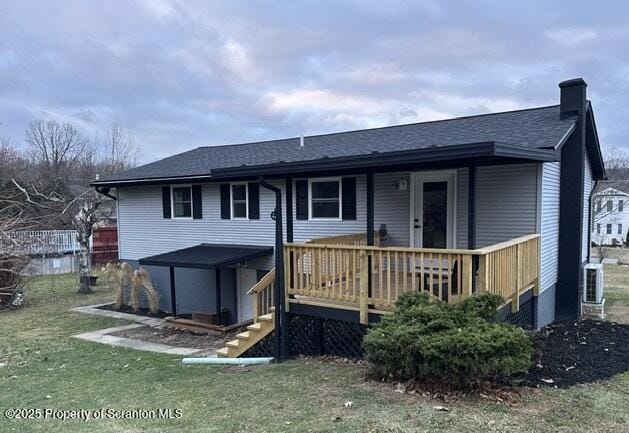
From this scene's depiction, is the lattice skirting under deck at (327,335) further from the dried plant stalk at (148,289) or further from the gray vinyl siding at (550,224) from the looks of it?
the dried plant stalk at (148,289)

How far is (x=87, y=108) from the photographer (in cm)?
4081

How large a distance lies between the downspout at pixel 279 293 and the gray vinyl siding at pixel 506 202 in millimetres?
3837

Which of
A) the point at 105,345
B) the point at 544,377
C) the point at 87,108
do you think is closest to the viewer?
the point at 544,377

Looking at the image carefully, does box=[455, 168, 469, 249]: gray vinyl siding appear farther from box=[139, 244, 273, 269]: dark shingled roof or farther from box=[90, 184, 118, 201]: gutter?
box=[90, 184, 118, 201]: gutter

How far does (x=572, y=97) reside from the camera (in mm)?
8836

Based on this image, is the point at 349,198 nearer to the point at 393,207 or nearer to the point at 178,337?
the point at 393,207

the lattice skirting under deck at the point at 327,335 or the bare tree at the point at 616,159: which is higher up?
the bare tree at the point at 616,159

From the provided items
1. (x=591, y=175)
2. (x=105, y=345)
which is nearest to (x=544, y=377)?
(x=105, y=345)

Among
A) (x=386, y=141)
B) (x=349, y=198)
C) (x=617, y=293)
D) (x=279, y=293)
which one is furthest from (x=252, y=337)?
(x=617, y=293)

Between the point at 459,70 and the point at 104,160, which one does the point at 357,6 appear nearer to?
the point at 459,70

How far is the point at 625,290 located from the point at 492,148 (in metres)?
11.6

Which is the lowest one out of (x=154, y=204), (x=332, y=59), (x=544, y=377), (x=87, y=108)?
(x=544, y=377)

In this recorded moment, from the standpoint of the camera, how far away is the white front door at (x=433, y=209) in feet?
28.4

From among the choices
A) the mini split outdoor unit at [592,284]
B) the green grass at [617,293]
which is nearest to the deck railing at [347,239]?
the mini split outdoor unit at [592,284]
